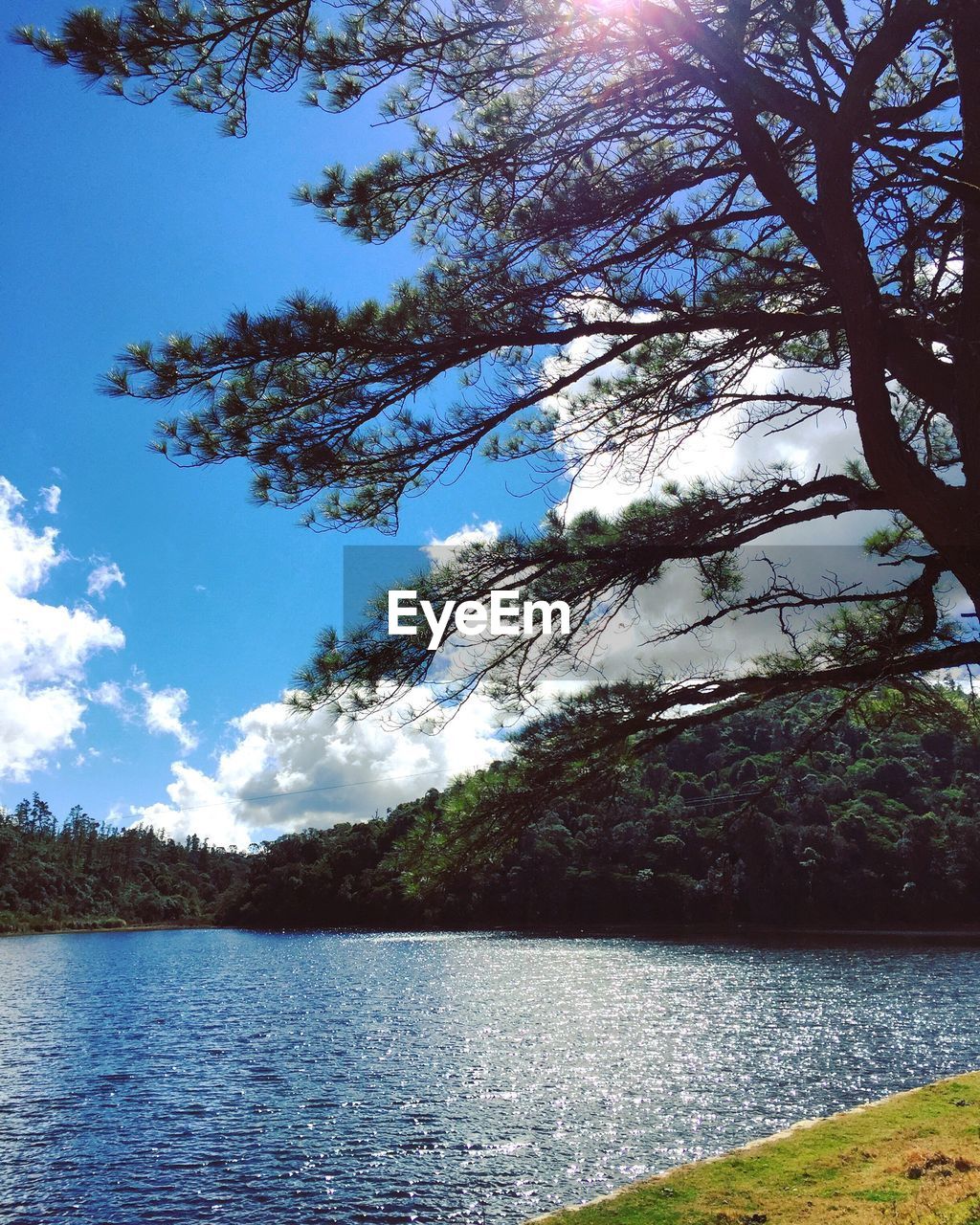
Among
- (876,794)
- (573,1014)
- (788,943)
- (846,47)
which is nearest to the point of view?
(846,47)

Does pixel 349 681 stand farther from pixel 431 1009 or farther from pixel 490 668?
pixel 431 1009

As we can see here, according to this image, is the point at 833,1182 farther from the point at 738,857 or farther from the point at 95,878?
the point at 95,878

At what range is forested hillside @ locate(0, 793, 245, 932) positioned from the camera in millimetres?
103188

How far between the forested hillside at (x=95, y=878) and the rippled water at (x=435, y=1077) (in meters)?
73.6

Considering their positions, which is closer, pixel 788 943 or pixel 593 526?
pixel 593 526

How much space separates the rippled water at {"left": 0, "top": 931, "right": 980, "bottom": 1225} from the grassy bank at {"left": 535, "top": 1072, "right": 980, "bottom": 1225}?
3.29m

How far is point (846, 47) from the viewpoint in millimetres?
4668

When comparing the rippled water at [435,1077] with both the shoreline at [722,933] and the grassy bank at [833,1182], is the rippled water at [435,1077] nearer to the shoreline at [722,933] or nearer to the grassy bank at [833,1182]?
the grassy bank at [833,1182]

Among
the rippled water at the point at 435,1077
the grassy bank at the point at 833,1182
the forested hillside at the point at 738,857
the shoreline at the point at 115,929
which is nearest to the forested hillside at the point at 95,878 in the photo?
the shoreline at the point at 115,929

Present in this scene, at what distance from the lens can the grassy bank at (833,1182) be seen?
615 centimetres

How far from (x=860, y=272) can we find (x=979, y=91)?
1.22 m

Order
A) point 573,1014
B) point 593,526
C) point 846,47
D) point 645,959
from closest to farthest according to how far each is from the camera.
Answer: point 846,47 → point 593,526 → point 573,1014 → point 645,959

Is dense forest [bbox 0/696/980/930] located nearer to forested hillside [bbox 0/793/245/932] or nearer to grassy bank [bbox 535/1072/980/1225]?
forested hillside [bbox 0/793/245/932]

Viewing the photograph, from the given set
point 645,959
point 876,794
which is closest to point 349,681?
point 645,959
